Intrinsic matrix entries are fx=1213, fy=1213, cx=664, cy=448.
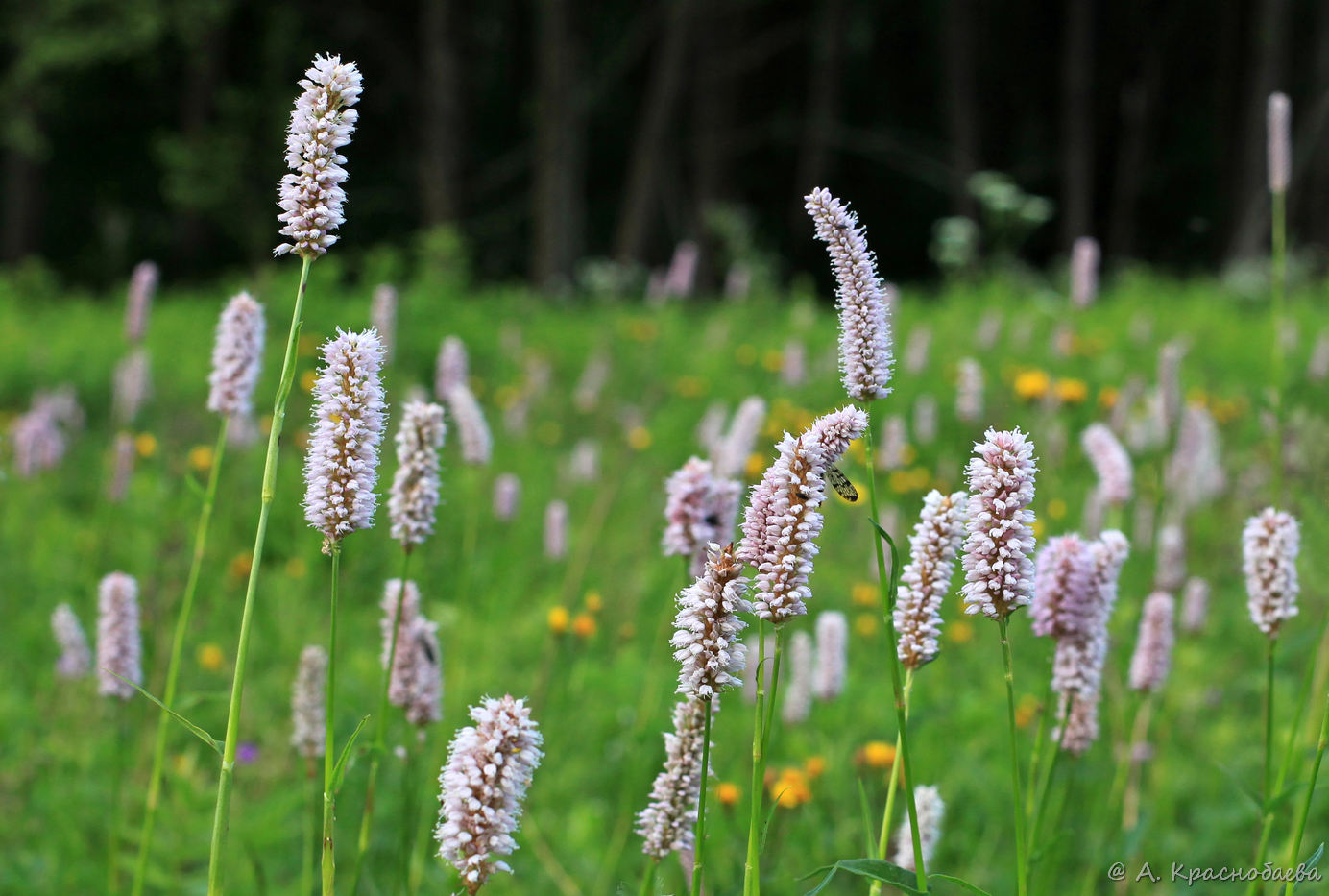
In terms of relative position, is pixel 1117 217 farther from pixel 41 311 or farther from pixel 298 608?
pixel 298 608

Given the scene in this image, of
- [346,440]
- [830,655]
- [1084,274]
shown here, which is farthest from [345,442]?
[1084,274]

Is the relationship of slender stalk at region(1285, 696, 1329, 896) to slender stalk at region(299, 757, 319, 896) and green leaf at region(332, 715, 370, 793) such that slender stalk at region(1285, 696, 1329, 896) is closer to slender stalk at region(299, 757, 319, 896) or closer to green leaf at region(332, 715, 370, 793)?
green leaf at region(332, 715, 370, 793)

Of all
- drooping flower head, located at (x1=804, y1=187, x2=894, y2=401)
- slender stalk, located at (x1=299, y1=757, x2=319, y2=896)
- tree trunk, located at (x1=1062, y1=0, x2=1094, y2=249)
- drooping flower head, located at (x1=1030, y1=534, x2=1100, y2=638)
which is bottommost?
slender stalk, located at (x1=299, y1=757, x2=319, y2=896)

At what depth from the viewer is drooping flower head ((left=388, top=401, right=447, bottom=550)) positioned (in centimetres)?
174

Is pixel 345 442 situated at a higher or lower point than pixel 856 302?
lower

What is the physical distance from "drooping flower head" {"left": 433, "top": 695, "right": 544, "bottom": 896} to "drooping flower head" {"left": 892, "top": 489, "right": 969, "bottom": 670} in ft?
1.61

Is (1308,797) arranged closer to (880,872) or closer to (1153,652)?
(880,872)

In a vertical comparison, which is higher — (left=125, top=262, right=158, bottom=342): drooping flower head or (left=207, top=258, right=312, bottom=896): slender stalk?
(left=125, top=262, right=158, bottom=342): drooping flower head

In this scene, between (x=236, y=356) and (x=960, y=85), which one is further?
(x=960, y=85)

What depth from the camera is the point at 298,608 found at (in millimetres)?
4477

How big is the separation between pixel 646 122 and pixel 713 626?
688 inches

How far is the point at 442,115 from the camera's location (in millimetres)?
16812

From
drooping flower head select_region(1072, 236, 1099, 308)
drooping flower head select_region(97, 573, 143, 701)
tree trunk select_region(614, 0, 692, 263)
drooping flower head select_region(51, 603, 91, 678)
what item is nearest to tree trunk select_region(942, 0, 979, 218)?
tree trunk select_region(614, 0, 692, 263)

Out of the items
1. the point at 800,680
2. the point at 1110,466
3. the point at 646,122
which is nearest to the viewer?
the point at 1110,466
